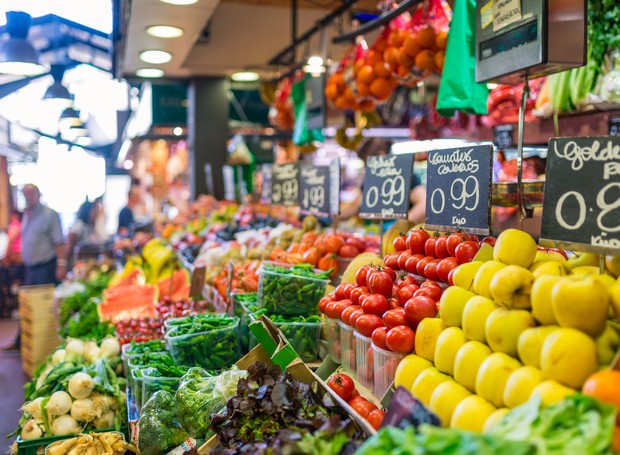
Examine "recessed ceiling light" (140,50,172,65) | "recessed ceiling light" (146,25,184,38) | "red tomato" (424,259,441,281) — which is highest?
"recessed ceiling light" (140,50,172,65)

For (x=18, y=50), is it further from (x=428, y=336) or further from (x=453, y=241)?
(x=428, y=336)

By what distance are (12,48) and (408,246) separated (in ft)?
15.7

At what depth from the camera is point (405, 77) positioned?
4.48 m

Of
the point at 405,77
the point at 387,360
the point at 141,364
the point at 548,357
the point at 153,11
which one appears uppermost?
the point at 153,11

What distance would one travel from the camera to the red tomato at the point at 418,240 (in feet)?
8.79

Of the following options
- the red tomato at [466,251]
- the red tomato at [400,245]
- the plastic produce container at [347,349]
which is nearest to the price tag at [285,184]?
the red tomato at [400,245]

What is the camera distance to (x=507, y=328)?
1.71 m

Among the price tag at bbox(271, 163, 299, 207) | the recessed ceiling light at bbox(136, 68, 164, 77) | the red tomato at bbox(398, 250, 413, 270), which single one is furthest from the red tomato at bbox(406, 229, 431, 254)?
the recessed ceiling light at bbox(136, 68, 164, 77)

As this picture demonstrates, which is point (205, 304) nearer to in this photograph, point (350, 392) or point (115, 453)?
point (115, 453)

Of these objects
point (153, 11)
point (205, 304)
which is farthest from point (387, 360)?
point (153, 11)

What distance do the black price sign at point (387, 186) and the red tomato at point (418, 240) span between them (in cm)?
45

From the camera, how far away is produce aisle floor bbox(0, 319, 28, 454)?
491 cm

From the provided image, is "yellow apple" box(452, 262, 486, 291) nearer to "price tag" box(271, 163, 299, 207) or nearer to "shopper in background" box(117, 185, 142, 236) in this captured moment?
"price tag" box(271, 163, 299, 207)

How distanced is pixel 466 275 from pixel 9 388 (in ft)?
18.8
